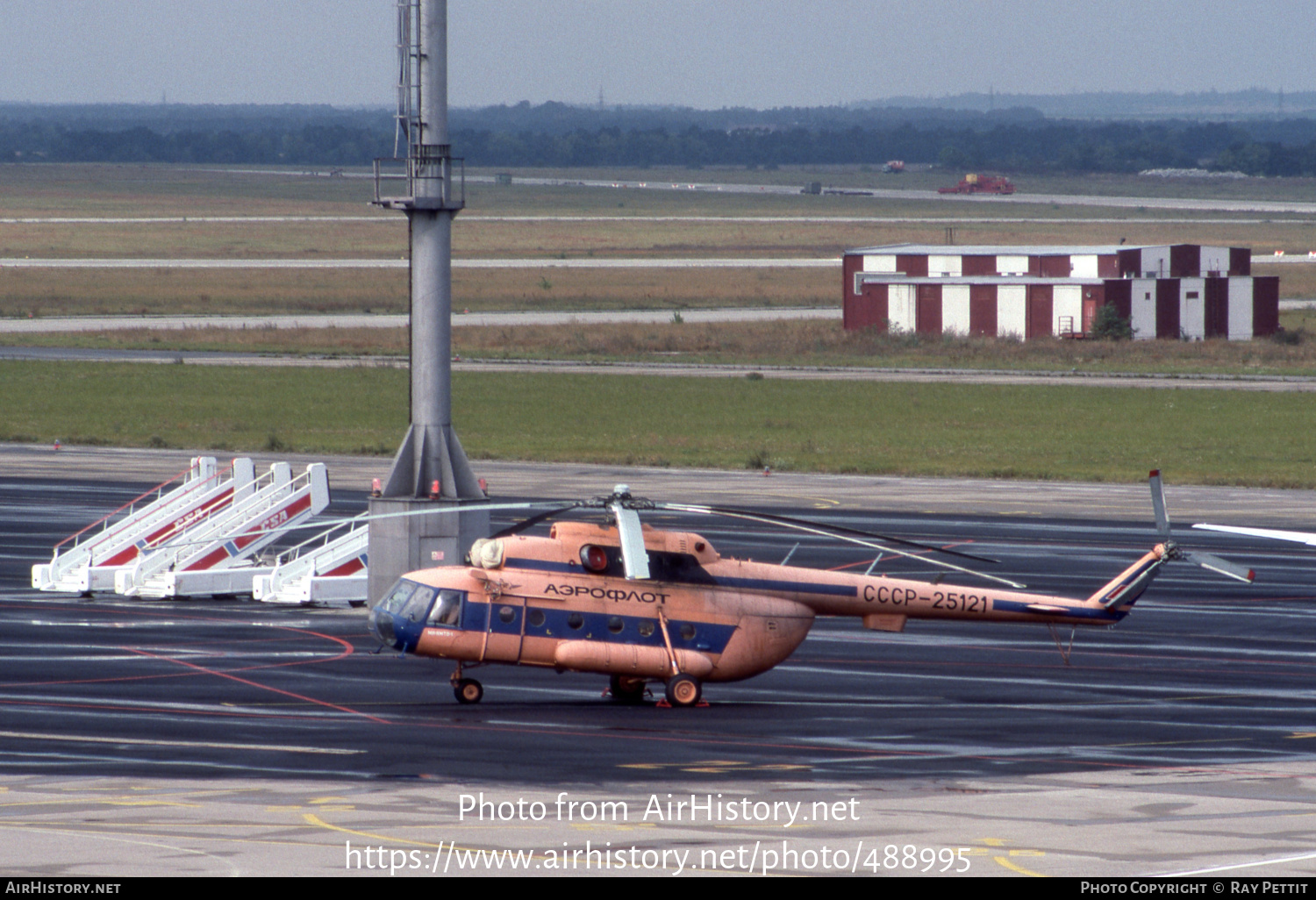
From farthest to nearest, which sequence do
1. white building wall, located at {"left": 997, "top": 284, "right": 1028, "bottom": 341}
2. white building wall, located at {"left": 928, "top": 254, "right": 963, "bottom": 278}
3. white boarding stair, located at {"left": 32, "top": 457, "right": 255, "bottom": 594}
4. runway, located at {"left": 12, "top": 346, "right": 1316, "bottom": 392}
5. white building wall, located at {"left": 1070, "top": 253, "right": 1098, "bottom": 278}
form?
1. white building wall, located at {"left": 928, "top": 254, "right": 963, "bottom": 278}
2. white building wall, located at {"left": 997, "top": 284, "right": 1028, "bottom": 341}
3. white building wall, located at {"left": 1070, "top": 253, "right": 1098, "bottom": 278}
4. runway, located at {"left": 12, "top": 346, "right": 1316, "bottom": 392}
5. white boarding stair, located at {"left": 32, "top": 457, "right": 255, "bottom": 594}

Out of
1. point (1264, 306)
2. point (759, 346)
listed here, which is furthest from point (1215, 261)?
point (759, 346)

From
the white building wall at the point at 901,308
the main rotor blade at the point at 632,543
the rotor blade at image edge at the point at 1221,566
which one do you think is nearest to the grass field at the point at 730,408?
the white building wall at the point at 901,308

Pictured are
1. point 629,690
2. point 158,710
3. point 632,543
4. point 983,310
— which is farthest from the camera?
point 983,310

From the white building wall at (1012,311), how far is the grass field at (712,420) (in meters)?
25.6

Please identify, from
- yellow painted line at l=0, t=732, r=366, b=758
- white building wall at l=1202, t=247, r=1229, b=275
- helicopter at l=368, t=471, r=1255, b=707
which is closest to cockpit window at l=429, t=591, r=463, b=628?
helicopter at l=368, t=471, r=1255, b=707

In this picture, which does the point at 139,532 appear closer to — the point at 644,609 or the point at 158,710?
the point at 158,710

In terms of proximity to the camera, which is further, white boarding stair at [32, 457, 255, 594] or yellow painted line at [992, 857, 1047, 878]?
white boarding stair at [32, 457, 255, 594]

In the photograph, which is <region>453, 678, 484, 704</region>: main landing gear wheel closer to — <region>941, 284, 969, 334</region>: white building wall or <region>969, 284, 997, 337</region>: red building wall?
<region>969, 284, 997, 337</region>: red building wall

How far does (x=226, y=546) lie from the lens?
1635 inches

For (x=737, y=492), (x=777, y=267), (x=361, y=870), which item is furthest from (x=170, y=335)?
A: (x=361, y=870)

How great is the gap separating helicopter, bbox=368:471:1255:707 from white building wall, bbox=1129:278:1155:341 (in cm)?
8985

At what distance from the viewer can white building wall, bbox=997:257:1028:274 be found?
120312 millimetres

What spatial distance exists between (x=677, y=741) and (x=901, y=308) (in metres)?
97.1
